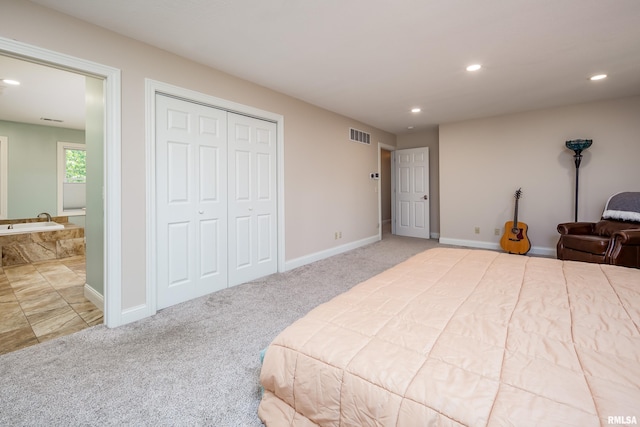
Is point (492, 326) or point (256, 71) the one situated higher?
point (256, 71)

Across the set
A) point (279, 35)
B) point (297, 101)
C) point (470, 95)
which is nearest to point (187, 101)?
point (279, 35)

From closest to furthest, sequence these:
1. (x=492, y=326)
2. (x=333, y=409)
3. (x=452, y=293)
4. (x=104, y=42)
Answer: (x=333, y=409) → (x=492, y=326) → (x=452, y=293) → (x=104, y=42)

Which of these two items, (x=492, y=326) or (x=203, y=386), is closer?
(x=492, y=326)

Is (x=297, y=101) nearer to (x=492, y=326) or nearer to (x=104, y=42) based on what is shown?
(x=104, y=42)

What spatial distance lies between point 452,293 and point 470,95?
345 centimetres

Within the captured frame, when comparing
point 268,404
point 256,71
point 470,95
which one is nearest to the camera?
point 268,404

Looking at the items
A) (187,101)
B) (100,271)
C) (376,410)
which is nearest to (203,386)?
(376,410)

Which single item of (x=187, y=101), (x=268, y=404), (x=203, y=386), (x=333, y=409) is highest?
(x=187, y=101)

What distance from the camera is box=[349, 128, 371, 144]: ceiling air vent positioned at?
16.4 ft

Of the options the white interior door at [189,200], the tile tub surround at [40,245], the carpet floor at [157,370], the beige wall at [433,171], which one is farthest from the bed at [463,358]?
the tile tub surround at [40,245]

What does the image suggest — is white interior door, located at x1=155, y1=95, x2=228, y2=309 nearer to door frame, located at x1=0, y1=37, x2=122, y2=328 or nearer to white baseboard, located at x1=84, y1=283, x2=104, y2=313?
door frame, located at x1=0, y1=37, x2=122, y2=328

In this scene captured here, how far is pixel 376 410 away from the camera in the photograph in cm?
80

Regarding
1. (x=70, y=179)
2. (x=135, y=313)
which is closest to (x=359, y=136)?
(x=135, y=313)

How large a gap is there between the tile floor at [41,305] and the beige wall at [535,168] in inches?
222
